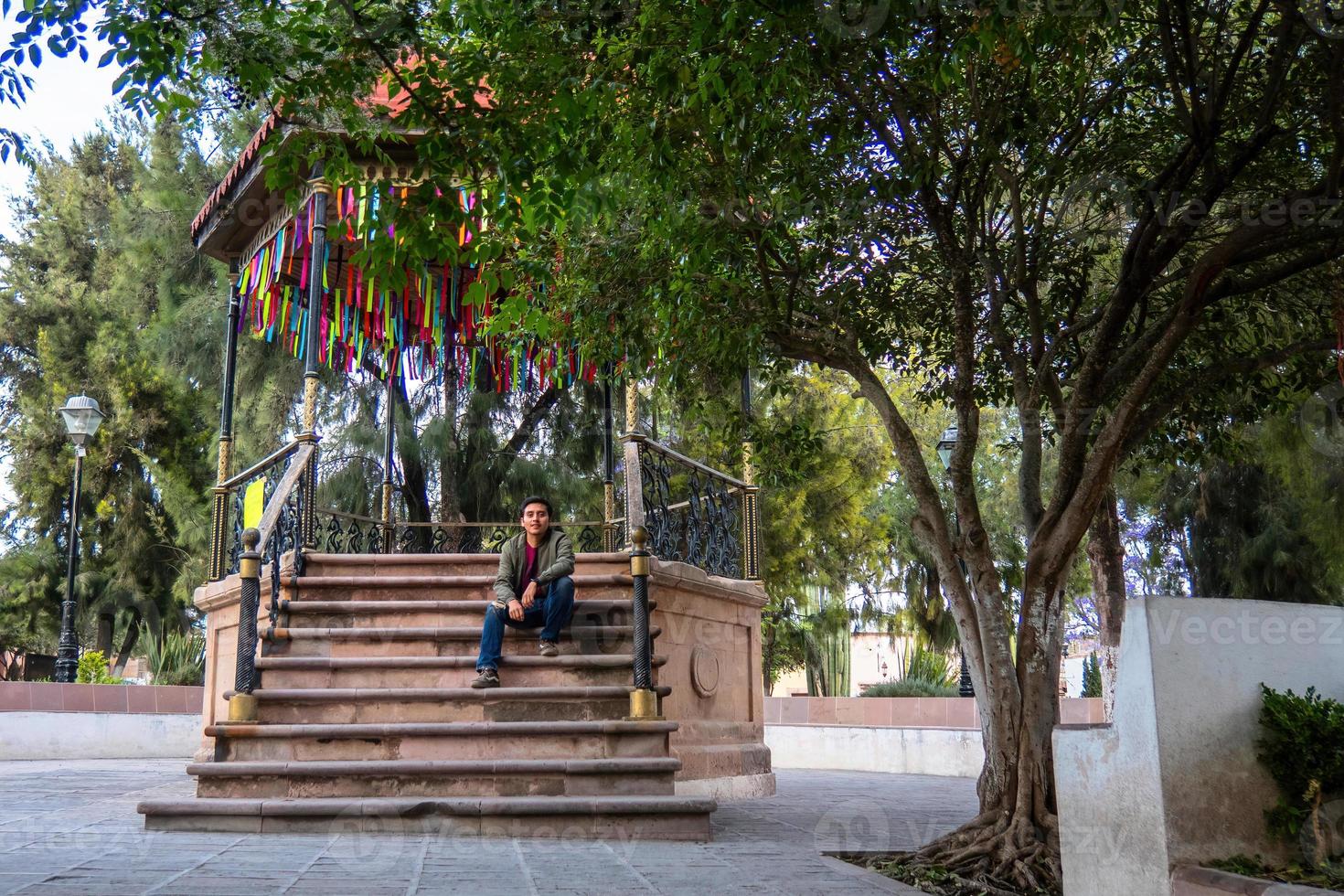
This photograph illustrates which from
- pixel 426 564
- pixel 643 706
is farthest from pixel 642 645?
pixel 426 564

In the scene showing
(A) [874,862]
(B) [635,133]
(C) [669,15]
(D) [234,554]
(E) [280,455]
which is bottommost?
(A) [874,862]

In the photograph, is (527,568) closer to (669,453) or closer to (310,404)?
(669,453)

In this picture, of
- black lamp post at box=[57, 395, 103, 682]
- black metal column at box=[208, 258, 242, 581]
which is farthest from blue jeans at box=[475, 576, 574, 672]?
black lamp post at box=[57, 395, 103, 682]

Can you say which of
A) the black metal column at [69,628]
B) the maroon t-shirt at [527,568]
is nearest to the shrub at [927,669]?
the maroon t-shirt at [527,568]

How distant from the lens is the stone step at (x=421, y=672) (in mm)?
8117

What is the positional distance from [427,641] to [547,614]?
3.26ft

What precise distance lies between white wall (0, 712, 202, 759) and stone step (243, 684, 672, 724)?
30.4ft

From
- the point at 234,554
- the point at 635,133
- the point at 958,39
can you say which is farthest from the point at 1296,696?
the point at 234,554

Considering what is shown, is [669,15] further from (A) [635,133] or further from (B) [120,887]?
(B) [120,887]

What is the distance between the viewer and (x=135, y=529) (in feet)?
78.4

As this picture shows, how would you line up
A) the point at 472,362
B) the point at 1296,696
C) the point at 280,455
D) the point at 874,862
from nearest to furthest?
the point at 1296,696 → the point at 874,862 → the point at 280,455 → the point at 472,362

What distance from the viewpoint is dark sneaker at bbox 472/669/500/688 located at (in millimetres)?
7828

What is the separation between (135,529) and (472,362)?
1308 cm

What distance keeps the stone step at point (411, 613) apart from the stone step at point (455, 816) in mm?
2257
